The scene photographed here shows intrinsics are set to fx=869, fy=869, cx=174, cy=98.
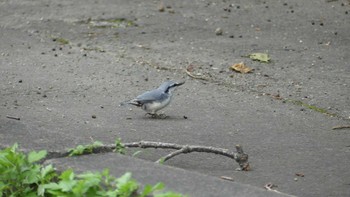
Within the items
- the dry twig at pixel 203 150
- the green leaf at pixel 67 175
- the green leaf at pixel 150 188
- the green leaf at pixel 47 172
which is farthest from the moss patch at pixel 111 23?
the green leaf at pixel 150 188

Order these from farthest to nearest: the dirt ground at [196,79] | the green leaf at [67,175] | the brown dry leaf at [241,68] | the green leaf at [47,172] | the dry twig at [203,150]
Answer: the brown dry leaf at [241,68] < the dirt ground at [196,79] < the dry twig at [203,150] < the green leaf at [47,172] < the green leaf at [67,175]

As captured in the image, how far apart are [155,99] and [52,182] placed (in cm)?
199

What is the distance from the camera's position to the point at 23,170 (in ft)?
14.1

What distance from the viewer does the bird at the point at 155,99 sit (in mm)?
Result: 6152

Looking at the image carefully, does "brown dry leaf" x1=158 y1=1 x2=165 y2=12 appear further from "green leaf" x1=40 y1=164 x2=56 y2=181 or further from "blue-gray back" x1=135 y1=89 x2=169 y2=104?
"green leaf" x1=40 y1=164 x2=56 y2=181

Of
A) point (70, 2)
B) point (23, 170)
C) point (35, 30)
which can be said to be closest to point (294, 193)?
point (23, 170)

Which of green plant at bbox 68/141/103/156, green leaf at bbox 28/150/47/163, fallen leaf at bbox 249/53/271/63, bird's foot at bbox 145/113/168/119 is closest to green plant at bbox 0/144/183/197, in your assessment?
green leaf at bbox 28/150/47/163

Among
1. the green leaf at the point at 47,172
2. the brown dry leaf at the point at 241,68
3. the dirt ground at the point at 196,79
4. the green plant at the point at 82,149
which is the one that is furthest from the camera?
the brown dry leaf at the point at 241,68

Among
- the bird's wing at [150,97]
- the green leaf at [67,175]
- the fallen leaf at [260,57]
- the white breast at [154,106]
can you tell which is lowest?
the fallen leaf at [260,57]

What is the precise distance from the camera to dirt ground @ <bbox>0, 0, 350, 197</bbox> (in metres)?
5.16

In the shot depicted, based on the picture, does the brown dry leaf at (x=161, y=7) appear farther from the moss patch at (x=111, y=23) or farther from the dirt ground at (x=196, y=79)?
the moss patch at (x=111, y=23)

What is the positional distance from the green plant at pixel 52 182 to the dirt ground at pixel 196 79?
247 mm

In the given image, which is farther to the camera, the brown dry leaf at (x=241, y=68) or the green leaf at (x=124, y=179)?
the brown dry leaf at (x=241, y=68)

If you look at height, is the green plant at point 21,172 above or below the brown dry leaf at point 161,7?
above
